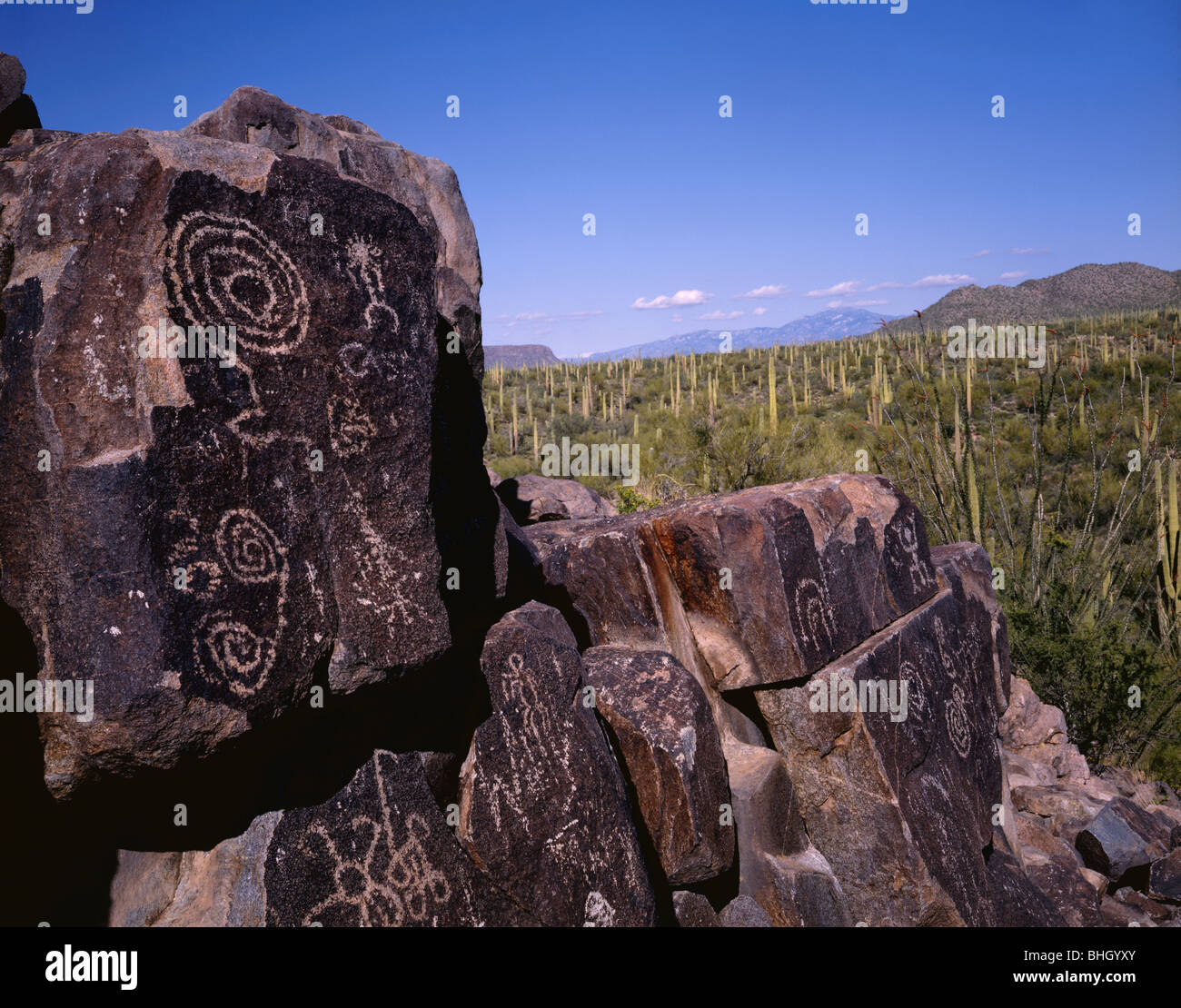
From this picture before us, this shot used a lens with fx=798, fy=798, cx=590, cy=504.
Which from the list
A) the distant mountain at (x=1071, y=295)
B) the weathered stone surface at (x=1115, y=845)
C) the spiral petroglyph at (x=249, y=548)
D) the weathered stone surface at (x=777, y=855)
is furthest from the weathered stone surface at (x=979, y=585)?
the distant mountain at (x=1071, y=295)

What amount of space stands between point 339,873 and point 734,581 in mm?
2269

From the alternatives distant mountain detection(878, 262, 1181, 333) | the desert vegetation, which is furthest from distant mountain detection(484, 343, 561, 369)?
the desert vegetation

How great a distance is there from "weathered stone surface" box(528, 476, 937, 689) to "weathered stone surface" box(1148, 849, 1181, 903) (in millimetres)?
3181

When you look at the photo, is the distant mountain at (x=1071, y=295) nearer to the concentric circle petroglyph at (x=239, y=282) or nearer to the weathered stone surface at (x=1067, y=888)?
the weathered stone surface at (x=1067, y=888)

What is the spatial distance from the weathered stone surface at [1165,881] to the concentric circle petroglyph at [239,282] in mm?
6554

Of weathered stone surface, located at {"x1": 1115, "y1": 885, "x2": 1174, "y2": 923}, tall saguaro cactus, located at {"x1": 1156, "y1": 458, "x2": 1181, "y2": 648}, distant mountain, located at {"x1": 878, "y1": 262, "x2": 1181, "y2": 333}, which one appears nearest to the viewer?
weathered stone surface, located at {"x1": 1115, "y1": 885, "x2": 1174, "y2": 923}

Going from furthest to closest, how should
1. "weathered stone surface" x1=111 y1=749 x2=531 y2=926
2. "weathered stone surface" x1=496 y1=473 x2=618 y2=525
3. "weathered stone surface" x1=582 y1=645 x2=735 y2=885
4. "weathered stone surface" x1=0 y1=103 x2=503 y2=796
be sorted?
"weathered stone surface" x1=496 y1=473 x2=618 y2=525 → "weathered stone surface" x1=582 y1=645 x2=735 y2=885 → "weathered stone surface" x1=111 y1=749 x2=531 y2=926 → "weathered stone surface" x1=0 y1=103 x2=503 y2=796

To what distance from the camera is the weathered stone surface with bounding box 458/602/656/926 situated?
2.92 meters

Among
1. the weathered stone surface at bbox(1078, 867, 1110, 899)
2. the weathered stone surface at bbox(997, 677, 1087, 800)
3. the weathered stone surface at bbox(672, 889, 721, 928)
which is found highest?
the weathered stone surface at bbox(672, 889, 721, 928)

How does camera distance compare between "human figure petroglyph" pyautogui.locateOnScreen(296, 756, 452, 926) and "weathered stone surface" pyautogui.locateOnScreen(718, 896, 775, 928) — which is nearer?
"human figure petroglyph" pyautogui.locateOnScreen(296, 756, 452, 926)

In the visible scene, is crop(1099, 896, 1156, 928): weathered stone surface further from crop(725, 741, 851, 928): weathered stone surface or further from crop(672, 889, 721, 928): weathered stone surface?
crop(672, 889, 721, 928): weathered stone surface
